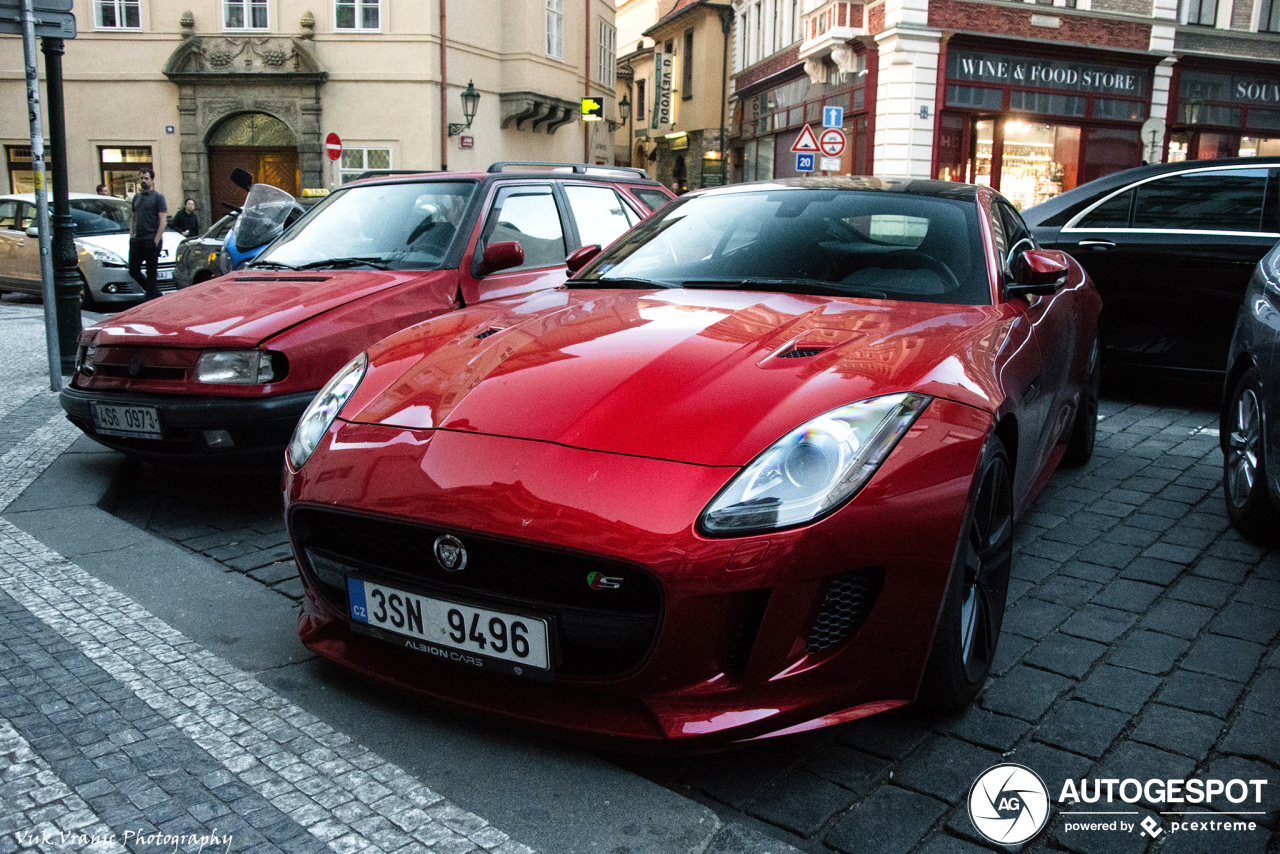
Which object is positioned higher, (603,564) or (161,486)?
(603,564)

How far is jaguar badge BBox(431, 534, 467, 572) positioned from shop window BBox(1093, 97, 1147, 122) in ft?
84.5

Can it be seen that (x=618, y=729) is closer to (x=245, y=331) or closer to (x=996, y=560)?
(x=996, y=560)

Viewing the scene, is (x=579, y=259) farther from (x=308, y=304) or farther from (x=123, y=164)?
(x=123, y=164)

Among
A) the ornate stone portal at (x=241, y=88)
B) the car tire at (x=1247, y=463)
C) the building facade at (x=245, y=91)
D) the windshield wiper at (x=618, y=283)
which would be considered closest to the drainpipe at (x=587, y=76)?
the building facade at (x=245, y=91)

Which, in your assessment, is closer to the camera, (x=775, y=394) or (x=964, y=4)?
(x=775, y=394)

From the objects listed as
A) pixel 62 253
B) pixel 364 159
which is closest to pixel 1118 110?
pixel 364 159

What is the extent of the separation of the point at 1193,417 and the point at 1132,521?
8.26ft

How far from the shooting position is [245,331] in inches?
169

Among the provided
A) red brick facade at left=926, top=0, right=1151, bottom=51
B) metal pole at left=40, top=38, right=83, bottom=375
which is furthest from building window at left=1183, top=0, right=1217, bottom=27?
metal pole at left=40, top=38, right=83, bottom=375

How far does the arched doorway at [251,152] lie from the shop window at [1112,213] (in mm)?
23927

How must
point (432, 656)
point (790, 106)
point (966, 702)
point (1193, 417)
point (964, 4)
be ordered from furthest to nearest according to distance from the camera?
point (790, 106), point (964, 4), point (1193, 417), point (966, 702), point (432, 656)

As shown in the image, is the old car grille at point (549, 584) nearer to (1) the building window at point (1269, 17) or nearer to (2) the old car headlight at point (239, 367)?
(2) the old car headlight at point (239, 367)

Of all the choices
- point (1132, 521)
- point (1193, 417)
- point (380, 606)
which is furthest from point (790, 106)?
point (380, 606)

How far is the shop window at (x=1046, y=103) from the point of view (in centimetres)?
2384
